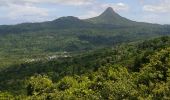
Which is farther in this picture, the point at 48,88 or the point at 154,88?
the point at 48,88

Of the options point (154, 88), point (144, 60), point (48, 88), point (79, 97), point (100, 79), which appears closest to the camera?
point (154, 88)

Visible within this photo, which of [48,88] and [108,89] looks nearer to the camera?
[108,89]

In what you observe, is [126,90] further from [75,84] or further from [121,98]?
[75,84]

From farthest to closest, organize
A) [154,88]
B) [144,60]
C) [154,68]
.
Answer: [144,60]
[154,68]
[154,88]

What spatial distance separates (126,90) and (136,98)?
4.78 m

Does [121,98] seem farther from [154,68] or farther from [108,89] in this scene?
[154,68]

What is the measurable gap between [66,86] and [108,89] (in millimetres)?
26248

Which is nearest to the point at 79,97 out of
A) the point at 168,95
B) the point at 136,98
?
the point at 136,98

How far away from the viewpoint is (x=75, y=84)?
100m

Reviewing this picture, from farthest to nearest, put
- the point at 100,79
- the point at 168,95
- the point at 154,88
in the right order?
1. the point at 100,79
2. the point at 154,88
3. the point at 168,95

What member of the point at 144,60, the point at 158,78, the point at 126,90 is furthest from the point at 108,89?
the point at 144,60

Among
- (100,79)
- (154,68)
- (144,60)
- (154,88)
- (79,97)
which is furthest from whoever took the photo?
(144,60)

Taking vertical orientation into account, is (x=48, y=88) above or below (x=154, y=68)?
below

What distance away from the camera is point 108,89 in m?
79.4
